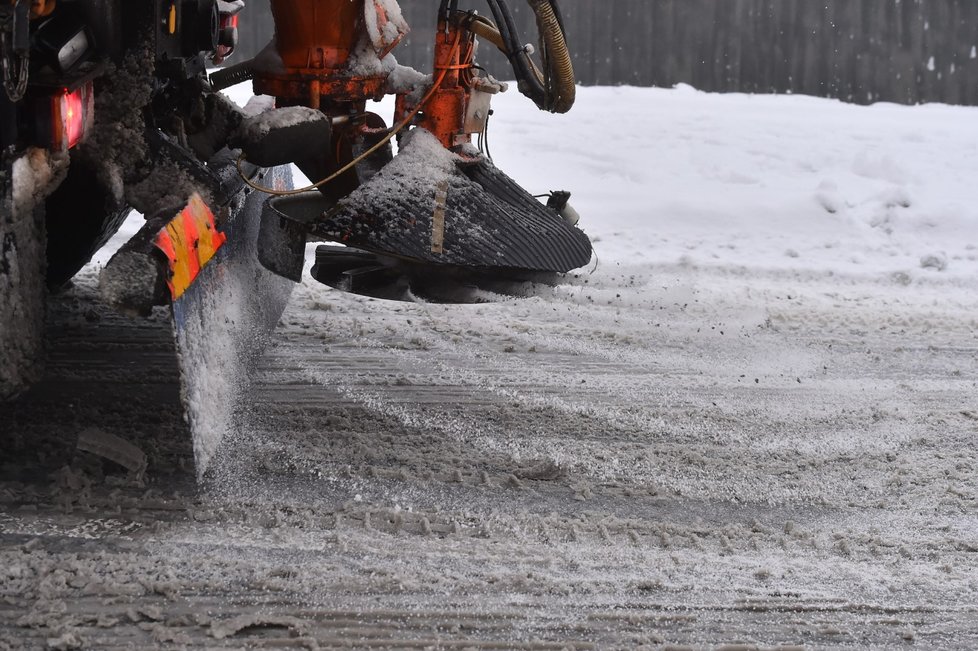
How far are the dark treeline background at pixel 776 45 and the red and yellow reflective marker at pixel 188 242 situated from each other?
25.0 ft

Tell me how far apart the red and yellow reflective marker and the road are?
588mm

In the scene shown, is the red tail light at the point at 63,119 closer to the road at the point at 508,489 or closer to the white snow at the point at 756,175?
the road at the point at 508,489

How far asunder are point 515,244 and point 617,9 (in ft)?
26.4

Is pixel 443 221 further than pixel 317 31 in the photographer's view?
No

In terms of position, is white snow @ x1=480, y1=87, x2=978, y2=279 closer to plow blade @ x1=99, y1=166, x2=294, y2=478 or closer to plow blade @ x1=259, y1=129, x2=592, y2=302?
plow blade @ x1=259, y1=129, x2=592, y2=302

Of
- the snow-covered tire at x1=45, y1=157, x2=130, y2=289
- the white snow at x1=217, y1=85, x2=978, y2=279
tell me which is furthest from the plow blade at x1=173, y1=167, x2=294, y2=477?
the white snow at x1=217, y1=85, x2=978, y2=279

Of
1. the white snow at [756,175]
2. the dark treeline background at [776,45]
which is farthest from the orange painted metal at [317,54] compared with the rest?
the dark treeline background at [776,45]

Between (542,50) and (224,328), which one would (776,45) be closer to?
(542,50)

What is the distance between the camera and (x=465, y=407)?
12.1 feet

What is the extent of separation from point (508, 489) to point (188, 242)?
1104mm

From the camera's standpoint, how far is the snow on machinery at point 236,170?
259 cm

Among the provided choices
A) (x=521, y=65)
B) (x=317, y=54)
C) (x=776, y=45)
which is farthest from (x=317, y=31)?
(x=776, y=45)

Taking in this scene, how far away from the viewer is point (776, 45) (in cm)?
1062

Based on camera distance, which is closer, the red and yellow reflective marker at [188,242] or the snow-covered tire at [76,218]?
the red and yellow reflective marker at [188,242]
